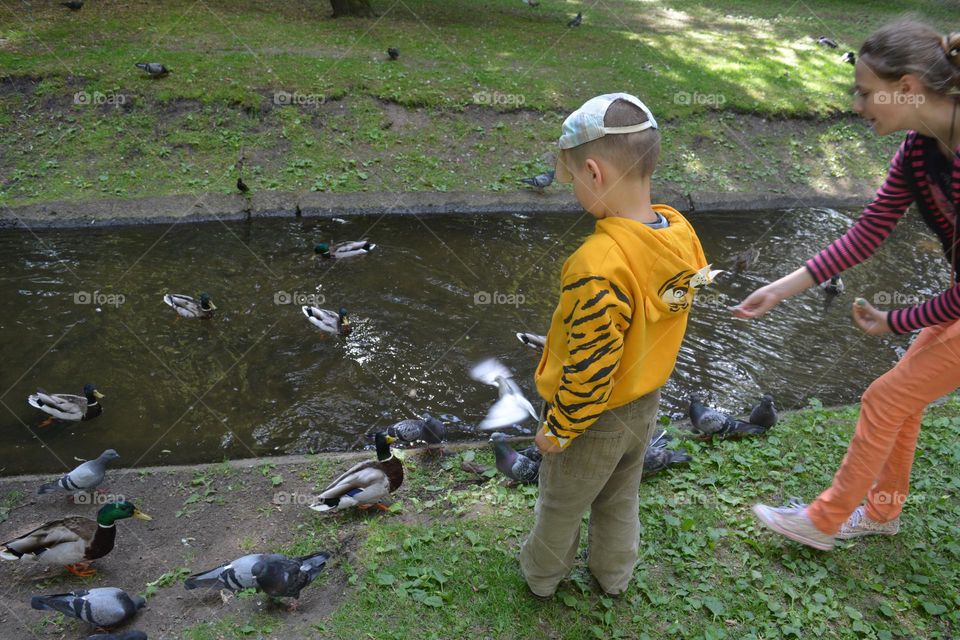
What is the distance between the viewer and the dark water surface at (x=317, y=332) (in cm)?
581

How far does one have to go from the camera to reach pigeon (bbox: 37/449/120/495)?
15.0ft

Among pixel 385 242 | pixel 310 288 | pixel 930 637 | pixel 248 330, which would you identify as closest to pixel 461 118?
pixel 385 242

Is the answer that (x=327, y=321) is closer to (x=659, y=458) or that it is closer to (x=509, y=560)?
(x=659, y=458)

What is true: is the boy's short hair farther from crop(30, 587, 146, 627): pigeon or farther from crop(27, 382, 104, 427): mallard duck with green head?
crop(27, 382, 104, 427): mallard duck with green head

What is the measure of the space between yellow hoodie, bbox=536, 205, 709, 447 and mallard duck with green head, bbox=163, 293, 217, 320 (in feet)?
18.8

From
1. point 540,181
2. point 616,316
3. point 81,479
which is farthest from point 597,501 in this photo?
point 540,181

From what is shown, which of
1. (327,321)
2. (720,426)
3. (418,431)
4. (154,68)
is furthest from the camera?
(154,68)

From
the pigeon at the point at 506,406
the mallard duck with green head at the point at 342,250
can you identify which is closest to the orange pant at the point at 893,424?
the pigeon at the point at 506,406

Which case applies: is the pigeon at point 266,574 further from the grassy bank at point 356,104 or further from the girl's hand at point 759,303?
the grassy bank at point 356,104

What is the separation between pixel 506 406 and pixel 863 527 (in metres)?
2.95

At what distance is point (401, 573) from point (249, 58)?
11.4 metres

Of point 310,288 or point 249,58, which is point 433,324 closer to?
point 310,288

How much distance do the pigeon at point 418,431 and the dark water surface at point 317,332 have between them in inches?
21.0

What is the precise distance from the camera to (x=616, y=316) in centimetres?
223
